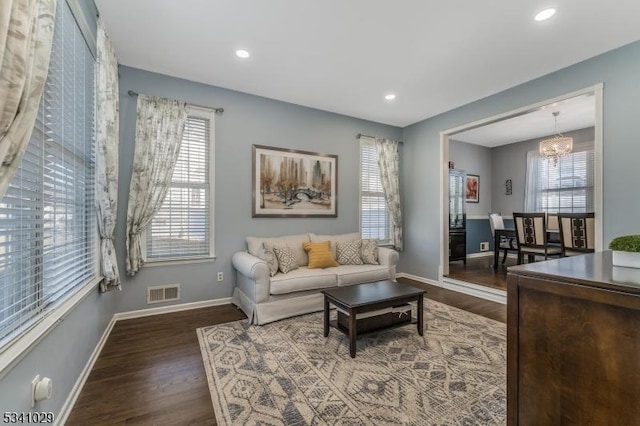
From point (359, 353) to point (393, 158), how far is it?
362 cm

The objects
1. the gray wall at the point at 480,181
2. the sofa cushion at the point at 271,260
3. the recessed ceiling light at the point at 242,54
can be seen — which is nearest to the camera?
the recessed ceiling light at the point at 242,54

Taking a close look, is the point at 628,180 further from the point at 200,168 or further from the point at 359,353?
the point at 200,168

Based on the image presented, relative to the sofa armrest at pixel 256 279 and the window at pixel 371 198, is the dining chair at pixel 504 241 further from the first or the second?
the sofa armrest at pixel 256 279

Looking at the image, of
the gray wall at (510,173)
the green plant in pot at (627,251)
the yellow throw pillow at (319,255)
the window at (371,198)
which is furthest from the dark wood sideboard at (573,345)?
the gray wall at (510,173)

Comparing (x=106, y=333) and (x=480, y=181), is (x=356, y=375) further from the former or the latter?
(x=480, y=181)

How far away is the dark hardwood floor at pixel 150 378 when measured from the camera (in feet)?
5.56

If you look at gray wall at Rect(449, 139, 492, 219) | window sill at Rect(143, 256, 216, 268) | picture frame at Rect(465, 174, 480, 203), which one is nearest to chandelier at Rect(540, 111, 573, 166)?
gray wall at Rect(449, 139, 492, 219)

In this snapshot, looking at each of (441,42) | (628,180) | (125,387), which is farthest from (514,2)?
(125,387)

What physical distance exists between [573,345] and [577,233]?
12.8 feet

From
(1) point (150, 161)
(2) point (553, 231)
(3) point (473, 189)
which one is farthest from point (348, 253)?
(3) point (473, 189)

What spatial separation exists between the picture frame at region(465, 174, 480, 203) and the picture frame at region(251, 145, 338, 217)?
3.99 m

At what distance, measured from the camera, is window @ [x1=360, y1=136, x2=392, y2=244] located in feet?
16.2

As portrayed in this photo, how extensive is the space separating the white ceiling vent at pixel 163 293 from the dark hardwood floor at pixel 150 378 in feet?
0.67

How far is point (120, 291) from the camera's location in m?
3.17
